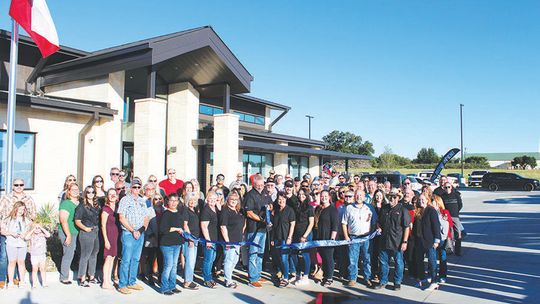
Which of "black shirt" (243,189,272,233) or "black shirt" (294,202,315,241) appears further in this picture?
→ "black shirt" (243,189,272,233)

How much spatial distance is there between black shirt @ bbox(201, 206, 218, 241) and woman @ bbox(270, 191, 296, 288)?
3.35 feet

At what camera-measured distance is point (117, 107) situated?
46.8ft

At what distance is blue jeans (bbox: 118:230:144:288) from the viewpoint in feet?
23.2

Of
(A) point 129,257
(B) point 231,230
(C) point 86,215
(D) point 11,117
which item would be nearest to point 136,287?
(A) point 129,257

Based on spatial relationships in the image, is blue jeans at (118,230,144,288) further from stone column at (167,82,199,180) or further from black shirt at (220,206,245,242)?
stone column at (167,82,199,180)

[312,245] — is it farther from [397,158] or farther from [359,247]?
[397,158]

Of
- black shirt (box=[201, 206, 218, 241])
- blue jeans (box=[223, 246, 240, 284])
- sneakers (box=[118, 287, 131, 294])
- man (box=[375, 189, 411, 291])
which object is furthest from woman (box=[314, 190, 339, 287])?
sneakers (box=[118, 287, 131, 294])

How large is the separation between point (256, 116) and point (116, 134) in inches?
588

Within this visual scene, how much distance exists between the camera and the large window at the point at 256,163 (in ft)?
79.5

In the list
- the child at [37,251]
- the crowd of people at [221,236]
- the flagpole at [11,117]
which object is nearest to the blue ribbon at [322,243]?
the crowd of people at [221,236]

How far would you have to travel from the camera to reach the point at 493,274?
8312mm

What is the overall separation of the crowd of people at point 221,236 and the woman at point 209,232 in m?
0.02

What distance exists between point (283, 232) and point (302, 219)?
0.41 m

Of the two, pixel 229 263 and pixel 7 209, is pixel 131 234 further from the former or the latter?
pixel 7 209
